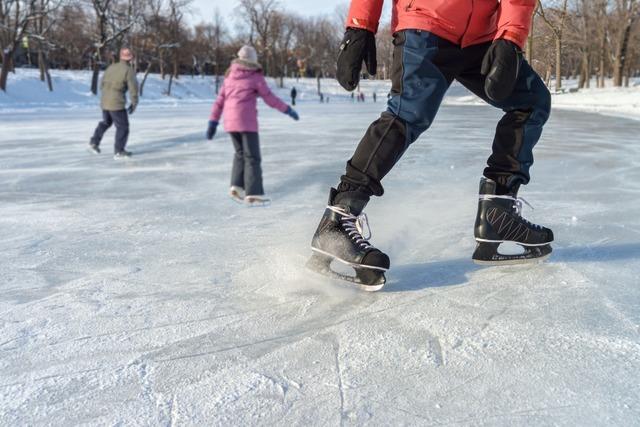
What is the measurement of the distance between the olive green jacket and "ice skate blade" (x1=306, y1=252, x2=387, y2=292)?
548 centimetres

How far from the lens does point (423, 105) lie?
161 centimetres

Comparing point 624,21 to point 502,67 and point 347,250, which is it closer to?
point 502,67

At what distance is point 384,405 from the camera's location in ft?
3.14

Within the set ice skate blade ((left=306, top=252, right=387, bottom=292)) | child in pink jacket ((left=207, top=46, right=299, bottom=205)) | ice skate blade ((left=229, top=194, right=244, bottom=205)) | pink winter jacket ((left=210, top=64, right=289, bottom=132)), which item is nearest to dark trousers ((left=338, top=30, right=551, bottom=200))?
ice skate blade ((left=306, top=252, right=387, bottom=292))

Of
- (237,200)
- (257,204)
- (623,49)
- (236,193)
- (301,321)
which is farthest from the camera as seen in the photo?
(623,49)

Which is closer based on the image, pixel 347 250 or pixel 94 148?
pixel 347 250

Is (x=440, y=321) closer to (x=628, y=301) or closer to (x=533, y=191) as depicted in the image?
(x=628, y=301)

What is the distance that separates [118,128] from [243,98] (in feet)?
9.28

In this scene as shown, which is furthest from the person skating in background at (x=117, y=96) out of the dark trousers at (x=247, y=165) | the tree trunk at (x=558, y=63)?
the tree trunk at (x=558, y=63)

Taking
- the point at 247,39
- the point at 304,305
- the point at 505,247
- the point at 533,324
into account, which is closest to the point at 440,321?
the point at 533,324

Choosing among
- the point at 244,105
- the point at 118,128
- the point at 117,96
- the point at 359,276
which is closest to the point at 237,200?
the point at 244,105

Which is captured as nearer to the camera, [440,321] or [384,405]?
[384,405]

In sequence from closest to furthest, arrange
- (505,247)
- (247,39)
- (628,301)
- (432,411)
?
1. (432,411)
2. (628,301)
3. (505,247)
4. (247,39)

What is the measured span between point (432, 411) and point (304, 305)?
58 cm
